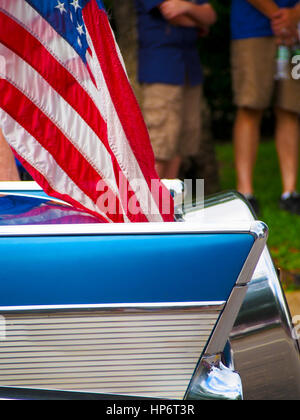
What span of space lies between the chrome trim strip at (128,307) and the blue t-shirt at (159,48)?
3.10 m

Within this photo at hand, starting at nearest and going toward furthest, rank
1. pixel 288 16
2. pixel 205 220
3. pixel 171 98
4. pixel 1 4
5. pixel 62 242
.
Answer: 1. pixel 62 242
2. pixel 1 4
3. pixel 205 220
4. pixel 171 98
5. pixel 288 16

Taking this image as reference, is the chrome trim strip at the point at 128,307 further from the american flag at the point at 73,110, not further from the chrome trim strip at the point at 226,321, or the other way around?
the american flag at the point at 73,110

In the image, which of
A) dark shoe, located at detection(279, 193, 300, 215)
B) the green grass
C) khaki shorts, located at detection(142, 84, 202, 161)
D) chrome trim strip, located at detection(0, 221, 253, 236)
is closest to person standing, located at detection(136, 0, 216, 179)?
khaki shorts, located at detection(142, 84, 202, 161)

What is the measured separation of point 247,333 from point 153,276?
59cm

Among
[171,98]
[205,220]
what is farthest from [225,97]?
[205,220]

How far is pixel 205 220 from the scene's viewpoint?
8.41 feet

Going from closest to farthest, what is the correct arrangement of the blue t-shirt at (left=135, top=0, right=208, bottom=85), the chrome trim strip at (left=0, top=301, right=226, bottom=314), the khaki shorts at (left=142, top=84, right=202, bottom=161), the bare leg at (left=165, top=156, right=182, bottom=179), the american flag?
the chrome trim strip at (left=0, top=301, right=226, bottom=314) → the american flag → the blue t-shirt at (left=135, top=0, right=208, bottom=85) → the khaki shorts at (left=142, top=84, right=202, bottom=161) → the bare leg at (left=165, top=156, right=182, bottom=179)

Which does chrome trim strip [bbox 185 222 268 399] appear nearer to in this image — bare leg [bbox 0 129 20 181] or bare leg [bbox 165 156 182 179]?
bare leg [bbox 0 129 20 181]

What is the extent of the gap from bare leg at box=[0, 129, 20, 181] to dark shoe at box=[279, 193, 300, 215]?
302cm

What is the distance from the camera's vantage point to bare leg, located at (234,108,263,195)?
547 cm

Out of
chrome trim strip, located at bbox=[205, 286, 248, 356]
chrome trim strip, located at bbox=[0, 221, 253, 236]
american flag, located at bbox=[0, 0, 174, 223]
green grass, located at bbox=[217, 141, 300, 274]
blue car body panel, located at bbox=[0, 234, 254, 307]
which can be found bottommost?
chrome trim strip, located at bbox=[205, 286, 248, 356]

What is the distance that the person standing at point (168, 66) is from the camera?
4.64m

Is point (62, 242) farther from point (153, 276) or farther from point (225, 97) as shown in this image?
point (225, 97)

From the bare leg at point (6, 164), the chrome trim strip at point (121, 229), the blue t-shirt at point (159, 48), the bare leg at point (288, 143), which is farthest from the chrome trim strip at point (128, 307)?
the bare leg at point (288, 143)
